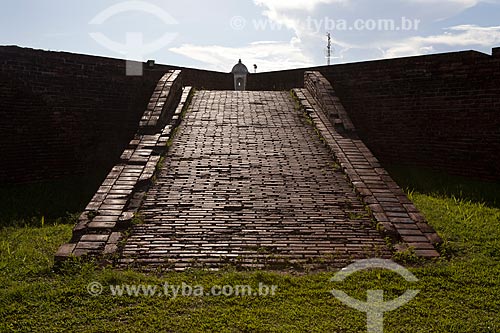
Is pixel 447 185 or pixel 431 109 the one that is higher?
pixel 431 109

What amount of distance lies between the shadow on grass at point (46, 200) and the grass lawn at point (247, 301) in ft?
5.04

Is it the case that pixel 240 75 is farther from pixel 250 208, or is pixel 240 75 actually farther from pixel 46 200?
pixel 250 208

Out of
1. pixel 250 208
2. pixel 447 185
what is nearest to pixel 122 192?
pixel 250 208

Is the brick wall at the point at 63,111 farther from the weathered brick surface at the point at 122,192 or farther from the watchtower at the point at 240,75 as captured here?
the watchtower at the point at 240,75

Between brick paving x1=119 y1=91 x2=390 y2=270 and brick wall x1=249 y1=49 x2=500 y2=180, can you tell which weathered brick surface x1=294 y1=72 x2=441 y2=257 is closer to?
brick paving x1=119 y1=91 x2=390 y2=270

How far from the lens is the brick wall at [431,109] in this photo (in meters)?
7.47

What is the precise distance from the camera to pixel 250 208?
5125mm

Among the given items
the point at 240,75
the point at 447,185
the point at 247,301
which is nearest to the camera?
the point at 247,301

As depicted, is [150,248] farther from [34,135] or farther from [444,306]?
[34,135]

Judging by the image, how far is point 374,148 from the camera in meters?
9.45

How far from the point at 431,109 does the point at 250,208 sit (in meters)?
5.15

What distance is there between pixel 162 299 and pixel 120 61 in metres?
7.60

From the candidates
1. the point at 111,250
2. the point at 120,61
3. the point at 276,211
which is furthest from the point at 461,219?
the point at 120,61

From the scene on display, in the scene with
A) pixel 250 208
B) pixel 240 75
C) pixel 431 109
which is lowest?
pixel 250 208
